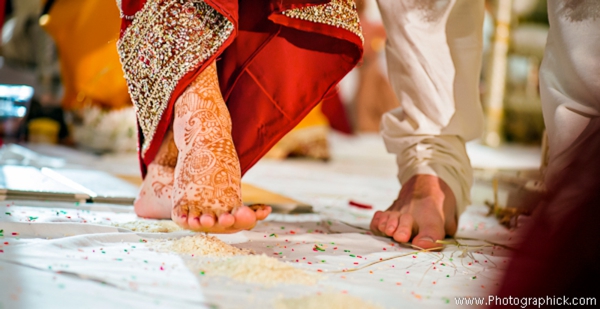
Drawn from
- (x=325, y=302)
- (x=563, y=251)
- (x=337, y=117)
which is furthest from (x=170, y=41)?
(x=337, y=117)

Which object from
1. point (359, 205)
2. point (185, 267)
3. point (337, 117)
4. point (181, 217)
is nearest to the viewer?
point (185, 267)

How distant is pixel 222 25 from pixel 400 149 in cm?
45

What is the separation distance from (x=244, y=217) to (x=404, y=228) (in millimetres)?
318

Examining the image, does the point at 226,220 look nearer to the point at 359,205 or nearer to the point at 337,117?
the point at 359,205

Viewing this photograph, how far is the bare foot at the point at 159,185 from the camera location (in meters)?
1.00

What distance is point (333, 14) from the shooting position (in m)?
1.00

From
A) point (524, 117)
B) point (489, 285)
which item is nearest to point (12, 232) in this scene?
point (489, 285)

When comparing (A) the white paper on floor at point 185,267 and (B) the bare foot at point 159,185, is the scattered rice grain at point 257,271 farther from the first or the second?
(B) the bare foot at point 159,185

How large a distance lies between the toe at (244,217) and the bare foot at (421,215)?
292 millimetres

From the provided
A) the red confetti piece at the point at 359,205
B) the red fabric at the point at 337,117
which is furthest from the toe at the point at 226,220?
the red fabric at the point at 337,117

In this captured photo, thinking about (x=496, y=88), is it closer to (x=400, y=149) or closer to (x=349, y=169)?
(x=349, y=169)

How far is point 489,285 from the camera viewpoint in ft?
2.31

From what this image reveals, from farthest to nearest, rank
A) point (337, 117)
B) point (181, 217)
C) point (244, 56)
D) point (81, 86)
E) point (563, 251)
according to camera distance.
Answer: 1. point (337, 117)
2. point (81, 86)
3. point (244, 56)
4. point (181, 217)
5. point (563, 251)

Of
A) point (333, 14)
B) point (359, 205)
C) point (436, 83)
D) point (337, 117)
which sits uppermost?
point (333, 14)
